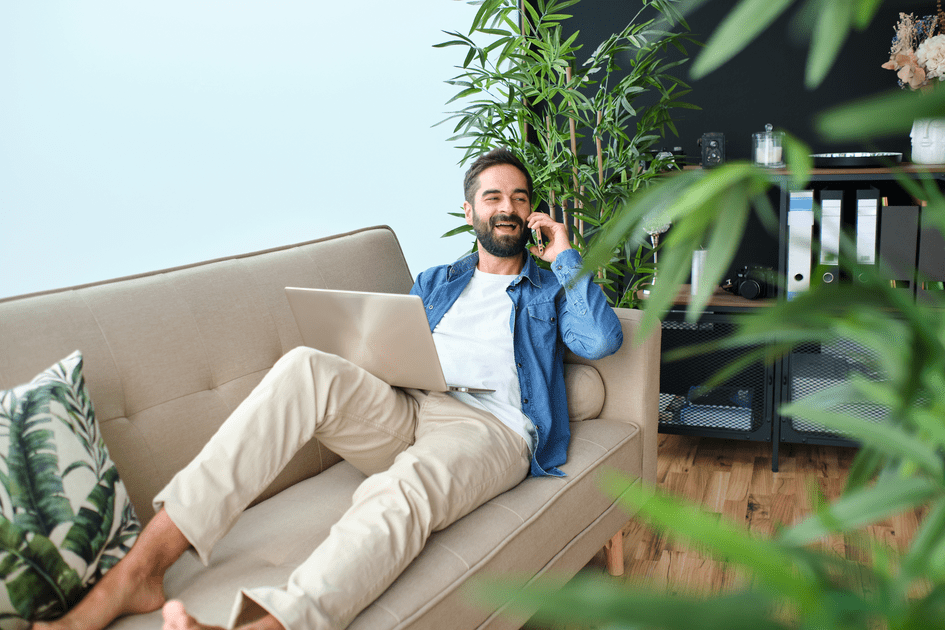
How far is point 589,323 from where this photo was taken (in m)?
1.89

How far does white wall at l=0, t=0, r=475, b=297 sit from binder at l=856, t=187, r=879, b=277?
1.49 m

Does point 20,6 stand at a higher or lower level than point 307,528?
higher

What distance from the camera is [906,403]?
391mm

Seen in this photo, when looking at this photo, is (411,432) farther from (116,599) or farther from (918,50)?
(918,50)

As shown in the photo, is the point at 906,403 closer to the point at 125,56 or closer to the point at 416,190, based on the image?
the point at 125,56

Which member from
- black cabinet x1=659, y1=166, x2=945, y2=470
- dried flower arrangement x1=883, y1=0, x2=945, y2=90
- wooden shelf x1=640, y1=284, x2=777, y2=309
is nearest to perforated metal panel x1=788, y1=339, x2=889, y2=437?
black cabinet x1=659, y1=166, x2=945, y2=470

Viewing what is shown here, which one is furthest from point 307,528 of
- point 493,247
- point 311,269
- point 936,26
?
point 936,26

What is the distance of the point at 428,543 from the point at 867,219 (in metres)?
2.07

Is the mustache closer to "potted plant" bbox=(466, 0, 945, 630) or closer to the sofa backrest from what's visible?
the sofa backrest

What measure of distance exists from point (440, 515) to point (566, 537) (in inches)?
14.5

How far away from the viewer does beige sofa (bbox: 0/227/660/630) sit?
1302 millimetres

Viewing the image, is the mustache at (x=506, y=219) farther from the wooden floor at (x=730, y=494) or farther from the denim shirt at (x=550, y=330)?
the wooden floor at (x=730, y=494)

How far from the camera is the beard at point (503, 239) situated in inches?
82.4

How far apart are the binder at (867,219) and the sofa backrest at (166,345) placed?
6.18ft
